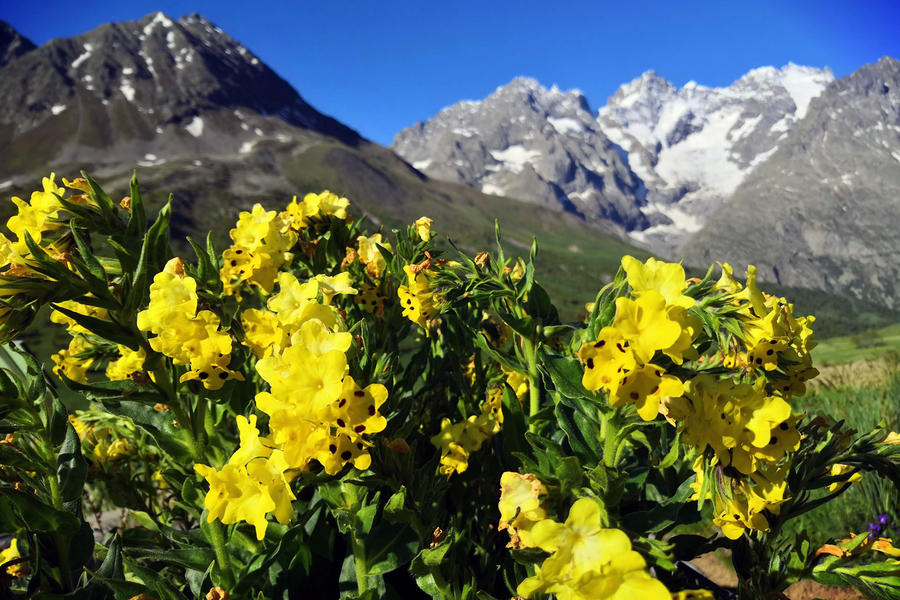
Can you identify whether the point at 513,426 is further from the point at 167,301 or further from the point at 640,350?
the point at 167,301

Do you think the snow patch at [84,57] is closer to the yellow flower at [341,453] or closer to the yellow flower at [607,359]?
the yellow flower at [341,453]

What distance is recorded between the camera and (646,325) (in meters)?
1.10

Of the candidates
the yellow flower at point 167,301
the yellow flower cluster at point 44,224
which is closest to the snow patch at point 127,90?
the yellow flower cluster at point 44,224

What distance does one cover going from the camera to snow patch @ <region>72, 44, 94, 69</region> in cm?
13662

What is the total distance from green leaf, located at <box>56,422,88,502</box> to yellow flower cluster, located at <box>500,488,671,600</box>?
1.35m

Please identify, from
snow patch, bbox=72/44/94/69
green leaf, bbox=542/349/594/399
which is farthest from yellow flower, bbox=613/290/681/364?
snow patch, bbox=72/44/94/69

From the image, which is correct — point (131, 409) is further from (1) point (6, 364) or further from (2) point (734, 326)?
(2) point (734, 326)

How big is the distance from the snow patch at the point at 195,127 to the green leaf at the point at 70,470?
491 feet

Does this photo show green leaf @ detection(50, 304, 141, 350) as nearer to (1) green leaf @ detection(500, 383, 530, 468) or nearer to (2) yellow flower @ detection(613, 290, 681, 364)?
(1) green leaf @ detection(500, 383, 530, 468)

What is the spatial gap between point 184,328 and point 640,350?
1.24 meters

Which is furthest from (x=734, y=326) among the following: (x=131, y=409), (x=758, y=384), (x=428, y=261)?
(x=131, y=409)

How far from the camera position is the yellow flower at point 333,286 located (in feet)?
5.86

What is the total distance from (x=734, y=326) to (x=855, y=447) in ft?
2.41

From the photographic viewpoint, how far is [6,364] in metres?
1.91
